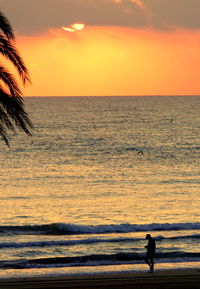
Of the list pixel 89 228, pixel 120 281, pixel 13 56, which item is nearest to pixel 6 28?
pixel 13 56

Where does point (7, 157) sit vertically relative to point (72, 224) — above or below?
above

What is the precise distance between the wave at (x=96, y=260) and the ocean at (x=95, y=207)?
0.14 ft

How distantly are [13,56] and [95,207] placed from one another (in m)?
31.0

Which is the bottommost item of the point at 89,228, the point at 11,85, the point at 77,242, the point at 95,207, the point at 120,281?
the point at 120,281

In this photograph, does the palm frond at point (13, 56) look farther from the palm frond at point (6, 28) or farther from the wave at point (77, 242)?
the wave at point (77, 242)

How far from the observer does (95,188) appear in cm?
5222

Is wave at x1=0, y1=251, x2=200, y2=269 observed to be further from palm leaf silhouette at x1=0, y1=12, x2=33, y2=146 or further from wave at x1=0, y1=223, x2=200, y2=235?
palm leaf silhouette at x1=0, y1=12, x2=33, y2=146

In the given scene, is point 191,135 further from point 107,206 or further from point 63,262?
point 63,262

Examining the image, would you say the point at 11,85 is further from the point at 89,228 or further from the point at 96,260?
the point at 89,228

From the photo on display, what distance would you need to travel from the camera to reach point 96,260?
89.4 ft

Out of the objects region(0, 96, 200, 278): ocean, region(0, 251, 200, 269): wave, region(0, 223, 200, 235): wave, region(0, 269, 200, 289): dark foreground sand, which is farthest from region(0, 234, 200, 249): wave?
region(0, 269, 200, 289): dark foreground sand

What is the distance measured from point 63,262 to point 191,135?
88.1 meters

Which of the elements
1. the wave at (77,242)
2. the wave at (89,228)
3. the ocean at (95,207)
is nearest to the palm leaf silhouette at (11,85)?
the ocean at (95,207)

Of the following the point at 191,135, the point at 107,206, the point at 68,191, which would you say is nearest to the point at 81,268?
the point at 107,206
